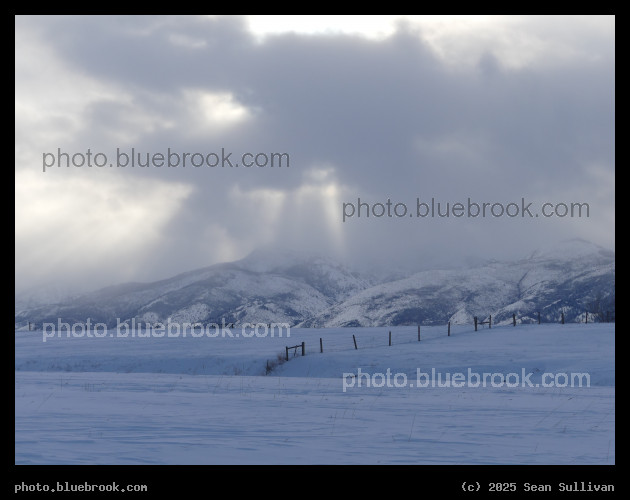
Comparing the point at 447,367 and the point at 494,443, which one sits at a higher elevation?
the point at 494,443

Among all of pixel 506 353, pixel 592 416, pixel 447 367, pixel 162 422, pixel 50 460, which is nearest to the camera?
pixel 50 460

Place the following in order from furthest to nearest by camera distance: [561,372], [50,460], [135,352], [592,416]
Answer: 1. [135,352]
2. [561,372]
3. [592,416]
4. [50,460]
